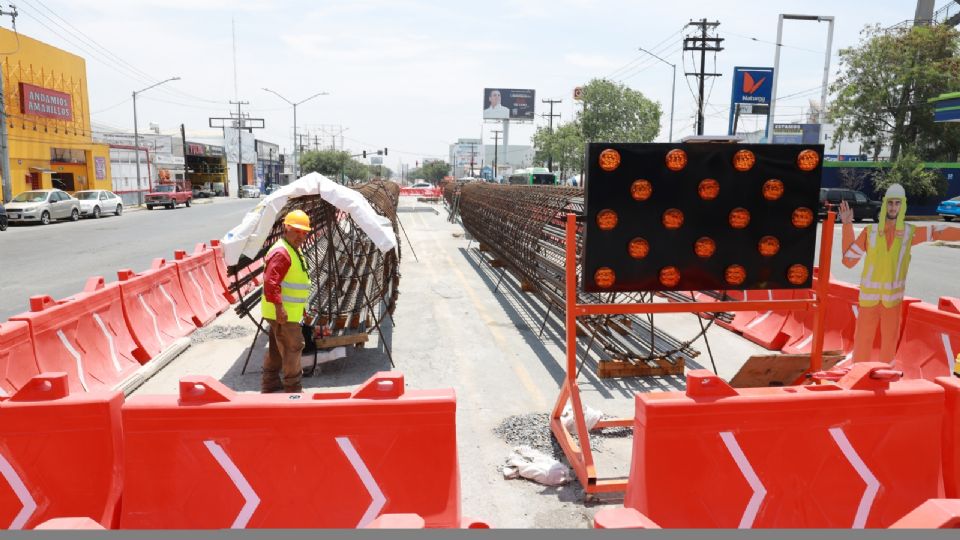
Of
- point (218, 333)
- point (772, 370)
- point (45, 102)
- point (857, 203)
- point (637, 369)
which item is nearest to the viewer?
point (772, 370)

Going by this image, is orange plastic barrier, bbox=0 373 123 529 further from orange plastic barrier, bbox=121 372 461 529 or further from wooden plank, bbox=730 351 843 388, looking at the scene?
wooden plank, bbox=730 351 843 388

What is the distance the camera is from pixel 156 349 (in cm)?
790

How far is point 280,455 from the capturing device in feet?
11.0

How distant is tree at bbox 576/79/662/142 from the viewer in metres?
53.1

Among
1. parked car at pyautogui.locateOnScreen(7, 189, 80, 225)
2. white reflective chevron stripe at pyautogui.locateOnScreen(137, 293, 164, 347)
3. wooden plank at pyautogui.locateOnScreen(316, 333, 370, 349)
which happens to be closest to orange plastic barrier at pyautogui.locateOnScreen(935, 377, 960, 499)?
wooden plank at pyautogui.locateOnScreen(316, 333, 370, 349)

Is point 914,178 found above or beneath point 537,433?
above

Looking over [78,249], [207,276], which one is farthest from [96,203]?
[207,276]

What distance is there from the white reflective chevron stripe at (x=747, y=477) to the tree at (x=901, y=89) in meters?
44.1

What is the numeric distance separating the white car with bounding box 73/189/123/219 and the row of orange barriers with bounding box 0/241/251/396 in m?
27.8

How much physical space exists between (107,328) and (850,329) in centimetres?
918

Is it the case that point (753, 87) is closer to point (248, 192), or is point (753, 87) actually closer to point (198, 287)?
point (198, 287)

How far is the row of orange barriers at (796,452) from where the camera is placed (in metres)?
3.36

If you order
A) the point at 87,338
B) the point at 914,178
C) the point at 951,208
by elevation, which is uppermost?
the point at 914,178

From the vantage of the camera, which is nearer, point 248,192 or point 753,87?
point 753,87
